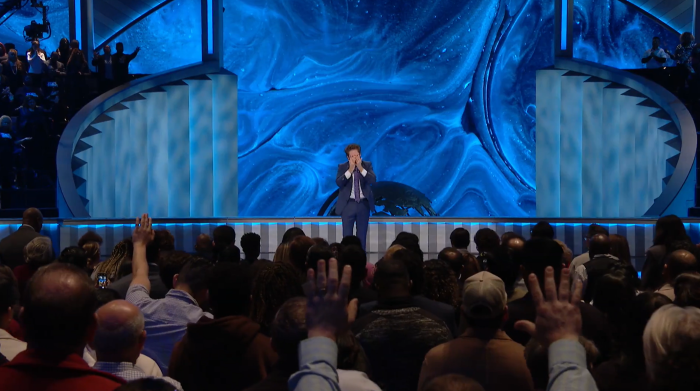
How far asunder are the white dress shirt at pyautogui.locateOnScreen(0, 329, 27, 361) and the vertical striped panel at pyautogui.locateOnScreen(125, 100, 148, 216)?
10055 millimetres

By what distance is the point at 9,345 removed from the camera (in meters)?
3.17

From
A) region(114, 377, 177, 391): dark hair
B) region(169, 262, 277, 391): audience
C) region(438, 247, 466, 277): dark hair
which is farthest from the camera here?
region(438, 247, 466, 277): dark hair

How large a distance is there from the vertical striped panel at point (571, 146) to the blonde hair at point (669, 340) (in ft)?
38.3

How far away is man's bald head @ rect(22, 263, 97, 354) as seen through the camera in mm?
2205

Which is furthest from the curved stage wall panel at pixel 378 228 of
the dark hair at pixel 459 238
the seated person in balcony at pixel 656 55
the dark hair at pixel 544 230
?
the seated person in balcony at pixel 656 55

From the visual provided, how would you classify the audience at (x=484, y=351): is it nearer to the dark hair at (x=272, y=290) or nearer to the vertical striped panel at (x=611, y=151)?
the dark hair at (x=272, y=290)

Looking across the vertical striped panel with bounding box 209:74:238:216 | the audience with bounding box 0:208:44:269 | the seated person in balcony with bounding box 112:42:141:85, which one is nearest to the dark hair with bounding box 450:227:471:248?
the audience with bounding box 0:208:44:269

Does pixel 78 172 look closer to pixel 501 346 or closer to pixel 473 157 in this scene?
pixel 473 157

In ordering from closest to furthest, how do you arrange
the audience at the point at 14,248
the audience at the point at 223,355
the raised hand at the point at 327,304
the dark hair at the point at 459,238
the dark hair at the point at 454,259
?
the raised hand at the point at 327,304 < the audience at the point at 223,355 < the dark hair at the point at 454,259 < the audience at the point at 14,248 < the dark hair at the point at 459,238

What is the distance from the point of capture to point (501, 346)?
2.91 m

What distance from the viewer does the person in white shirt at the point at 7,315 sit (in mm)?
3156

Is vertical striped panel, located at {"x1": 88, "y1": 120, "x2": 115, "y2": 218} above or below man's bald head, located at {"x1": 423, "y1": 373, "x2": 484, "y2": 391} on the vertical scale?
above

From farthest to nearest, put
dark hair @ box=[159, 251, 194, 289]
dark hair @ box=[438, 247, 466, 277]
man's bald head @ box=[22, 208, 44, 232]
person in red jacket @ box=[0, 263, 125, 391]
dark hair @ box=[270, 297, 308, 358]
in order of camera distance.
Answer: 1. man's bald head @ box=[22, 208, 44, 232]
2. dark hair @ box=[438, 247, 466, 277]
3. dark hair @ box=[159, 251, 194, 289]
4. dark hair @ box=[270, 297, 308, 358]
5. person in red jacket @ box=[0, 263, 125, 391]

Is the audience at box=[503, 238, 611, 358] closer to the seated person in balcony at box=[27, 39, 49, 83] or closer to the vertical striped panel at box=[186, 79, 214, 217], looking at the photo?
the vertical striped panel at box=[186, 79, 214, 217]
